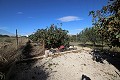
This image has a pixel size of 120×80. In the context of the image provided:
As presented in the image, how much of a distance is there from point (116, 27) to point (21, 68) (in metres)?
8.97

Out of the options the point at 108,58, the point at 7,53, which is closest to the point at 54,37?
the point at 108,58

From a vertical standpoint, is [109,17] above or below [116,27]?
above

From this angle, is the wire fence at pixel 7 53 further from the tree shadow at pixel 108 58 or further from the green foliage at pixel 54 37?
the green foliage at pixel 54 37

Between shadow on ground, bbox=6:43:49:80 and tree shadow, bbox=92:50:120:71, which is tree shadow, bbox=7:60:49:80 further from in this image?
tree shadow, bbox=92:50:120:71

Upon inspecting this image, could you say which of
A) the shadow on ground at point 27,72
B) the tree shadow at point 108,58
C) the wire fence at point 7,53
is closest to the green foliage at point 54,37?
the tree shadow at point 108,58

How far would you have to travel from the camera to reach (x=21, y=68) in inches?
535

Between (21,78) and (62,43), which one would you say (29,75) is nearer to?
(21,78)

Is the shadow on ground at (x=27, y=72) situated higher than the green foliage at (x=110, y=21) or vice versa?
the green foliage at (x=110, y=21)

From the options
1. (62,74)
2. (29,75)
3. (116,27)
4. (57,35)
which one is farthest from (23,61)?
(57,35)

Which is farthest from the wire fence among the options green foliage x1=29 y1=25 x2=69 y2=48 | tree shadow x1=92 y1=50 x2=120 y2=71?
green foliage x1=29 y1=25 x2=69 y2=48

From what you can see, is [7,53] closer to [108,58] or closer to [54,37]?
[108,58]

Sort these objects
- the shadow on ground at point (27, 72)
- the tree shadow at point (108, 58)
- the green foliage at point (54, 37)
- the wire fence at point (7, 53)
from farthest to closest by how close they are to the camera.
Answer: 1. the green foliage at point (54, 37)
2. the tree shadow at point (108, 58)
3. the shadow on ground at point (27, 72)
4. the wire fence at point (7, 53)

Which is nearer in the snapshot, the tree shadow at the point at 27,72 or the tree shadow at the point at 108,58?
the tree shadow at the point at 27,72

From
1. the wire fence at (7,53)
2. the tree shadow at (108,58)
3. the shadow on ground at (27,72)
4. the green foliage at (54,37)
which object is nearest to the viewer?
the wire fence at (7,53)
